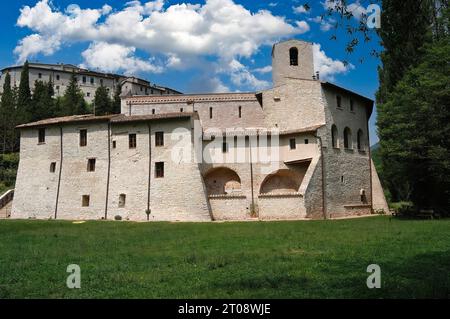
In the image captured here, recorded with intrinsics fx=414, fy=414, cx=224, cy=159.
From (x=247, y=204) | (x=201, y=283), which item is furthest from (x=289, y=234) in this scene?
(x=247, y=204)

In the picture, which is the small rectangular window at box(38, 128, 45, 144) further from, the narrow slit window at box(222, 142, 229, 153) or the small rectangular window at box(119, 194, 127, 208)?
the narrow slit window at box(222, 142, 229, 153)

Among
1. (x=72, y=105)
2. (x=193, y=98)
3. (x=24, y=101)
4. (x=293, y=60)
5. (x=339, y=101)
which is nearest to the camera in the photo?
(x=339, y=101)

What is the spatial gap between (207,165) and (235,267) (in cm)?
2463

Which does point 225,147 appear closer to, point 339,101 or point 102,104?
point 339,101

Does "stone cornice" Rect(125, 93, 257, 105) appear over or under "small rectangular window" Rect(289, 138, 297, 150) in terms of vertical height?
over

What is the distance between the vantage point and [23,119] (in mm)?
64875

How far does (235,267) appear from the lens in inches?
392

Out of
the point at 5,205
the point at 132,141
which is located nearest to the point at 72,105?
the point at 5,205

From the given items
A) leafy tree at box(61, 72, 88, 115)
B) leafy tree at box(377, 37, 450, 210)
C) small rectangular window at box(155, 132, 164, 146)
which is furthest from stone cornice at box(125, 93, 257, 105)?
leafy tree at box(61, 72, 88, 115)

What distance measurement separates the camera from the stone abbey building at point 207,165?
3177 cm

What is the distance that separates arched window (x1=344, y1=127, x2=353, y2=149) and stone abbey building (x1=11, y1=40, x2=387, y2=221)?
88mm

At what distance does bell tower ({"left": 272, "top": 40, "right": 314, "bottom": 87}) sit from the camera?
38812 millimetres

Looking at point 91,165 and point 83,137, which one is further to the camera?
point 83,137
